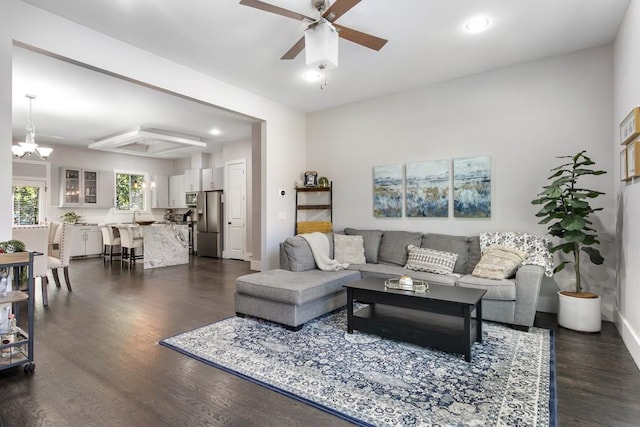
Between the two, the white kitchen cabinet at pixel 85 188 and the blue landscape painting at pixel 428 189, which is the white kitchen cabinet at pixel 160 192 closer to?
the white kitchen cabinet at pixel 85 188

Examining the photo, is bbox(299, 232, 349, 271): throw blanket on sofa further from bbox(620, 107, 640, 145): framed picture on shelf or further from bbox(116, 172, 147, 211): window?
bbox(116, 172, 147, 211): window

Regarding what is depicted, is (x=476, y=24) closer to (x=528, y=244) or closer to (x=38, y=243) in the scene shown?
(x=528, y=244)

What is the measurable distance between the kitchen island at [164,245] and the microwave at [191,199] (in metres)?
1.54

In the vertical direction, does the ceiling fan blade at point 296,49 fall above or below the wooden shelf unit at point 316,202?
above

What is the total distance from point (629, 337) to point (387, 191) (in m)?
3.09

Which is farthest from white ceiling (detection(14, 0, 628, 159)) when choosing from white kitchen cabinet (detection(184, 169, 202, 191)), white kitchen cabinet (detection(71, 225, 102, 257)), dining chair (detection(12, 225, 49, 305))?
white kitchen cabinet (detection(71, 225, 102, 257))

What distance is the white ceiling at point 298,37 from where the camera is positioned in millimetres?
2953

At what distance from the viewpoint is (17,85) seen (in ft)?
14.7

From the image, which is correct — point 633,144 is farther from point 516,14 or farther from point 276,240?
point 276,240

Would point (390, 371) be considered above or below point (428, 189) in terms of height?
below

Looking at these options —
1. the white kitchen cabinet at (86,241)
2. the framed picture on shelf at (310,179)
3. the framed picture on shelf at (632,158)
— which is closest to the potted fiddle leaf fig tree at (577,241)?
the framed picture on shelf at (632,158)

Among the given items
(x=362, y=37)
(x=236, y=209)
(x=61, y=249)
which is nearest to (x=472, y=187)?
(x=362, y=37)

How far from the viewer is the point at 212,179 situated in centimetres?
832

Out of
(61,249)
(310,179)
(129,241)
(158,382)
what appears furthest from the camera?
(129,241)
